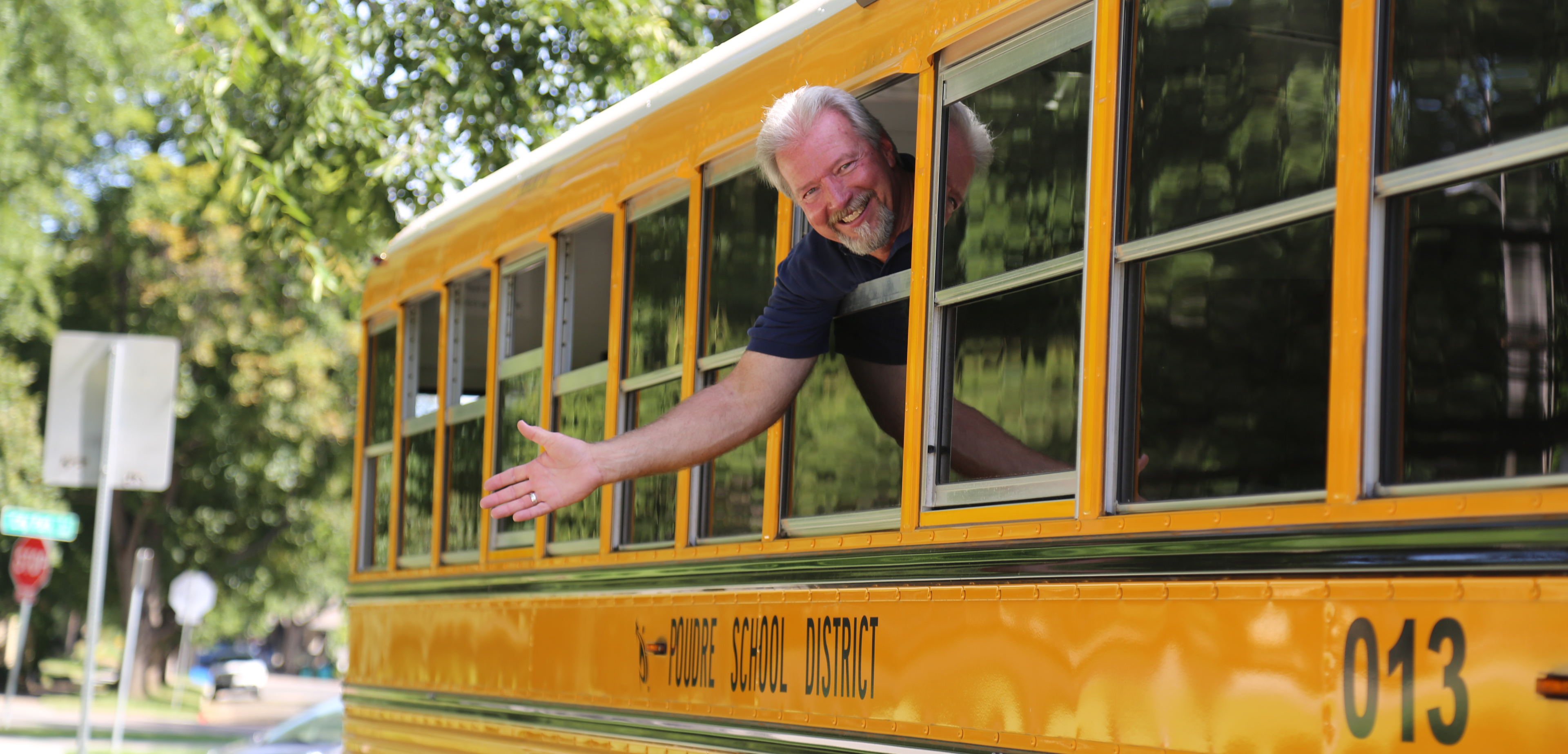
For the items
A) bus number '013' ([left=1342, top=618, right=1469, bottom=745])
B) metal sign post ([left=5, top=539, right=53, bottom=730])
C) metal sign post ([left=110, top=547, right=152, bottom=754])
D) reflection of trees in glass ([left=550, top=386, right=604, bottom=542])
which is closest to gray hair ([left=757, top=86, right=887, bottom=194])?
reflection of trees in glass ([left=550, top=386, right=604, bottom=542])

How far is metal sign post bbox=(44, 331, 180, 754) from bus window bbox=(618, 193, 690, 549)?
10.7 feet

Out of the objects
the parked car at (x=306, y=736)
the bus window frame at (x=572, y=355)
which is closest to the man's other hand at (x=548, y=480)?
the bus window frame at (x=572, y=355)

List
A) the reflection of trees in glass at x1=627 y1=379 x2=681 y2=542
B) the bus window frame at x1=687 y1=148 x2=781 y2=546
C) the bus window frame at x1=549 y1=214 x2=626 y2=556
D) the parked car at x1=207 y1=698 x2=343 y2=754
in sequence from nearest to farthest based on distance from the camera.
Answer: the bus window frame at x1=687 y1=148 x2=781 y2=546 → the reflection of trees in glass at x1=627 y1=379 x2=681 y2=542 → the bus window frame at x1=549 y1=214 x2=626 y2=556 → the parked car at x1=207 y1=698 x2=343 y2=754

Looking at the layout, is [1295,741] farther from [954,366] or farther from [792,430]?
[792,430]

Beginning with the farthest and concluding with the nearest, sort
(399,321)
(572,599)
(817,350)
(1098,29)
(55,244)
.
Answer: (55,244), (399,321), (572,599), (817,350), (1098,29)

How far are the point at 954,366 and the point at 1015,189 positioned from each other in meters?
0.36

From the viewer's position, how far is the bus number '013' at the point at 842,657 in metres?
3.40

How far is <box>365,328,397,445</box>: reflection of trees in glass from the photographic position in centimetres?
674

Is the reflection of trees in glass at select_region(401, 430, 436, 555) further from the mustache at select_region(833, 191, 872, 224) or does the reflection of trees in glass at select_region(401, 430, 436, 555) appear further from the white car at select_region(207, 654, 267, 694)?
the white car at select_region(207, 654, 267, 694)

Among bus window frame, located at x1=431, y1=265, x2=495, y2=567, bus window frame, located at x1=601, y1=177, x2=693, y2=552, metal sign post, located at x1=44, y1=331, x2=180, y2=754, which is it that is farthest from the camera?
metal sign post, located at x1=44, y1=331, x2=180, y2=754

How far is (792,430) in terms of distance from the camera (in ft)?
12.7

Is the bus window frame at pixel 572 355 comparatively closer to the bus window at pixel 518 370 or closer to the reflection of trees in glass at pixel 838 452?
the bus window at pixel 518 370

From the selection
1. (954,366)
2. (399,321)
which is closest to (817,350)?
(954,366)

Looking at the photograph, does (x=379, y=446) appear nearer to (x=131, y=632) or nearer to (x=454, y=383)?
(x=454, y=383)
